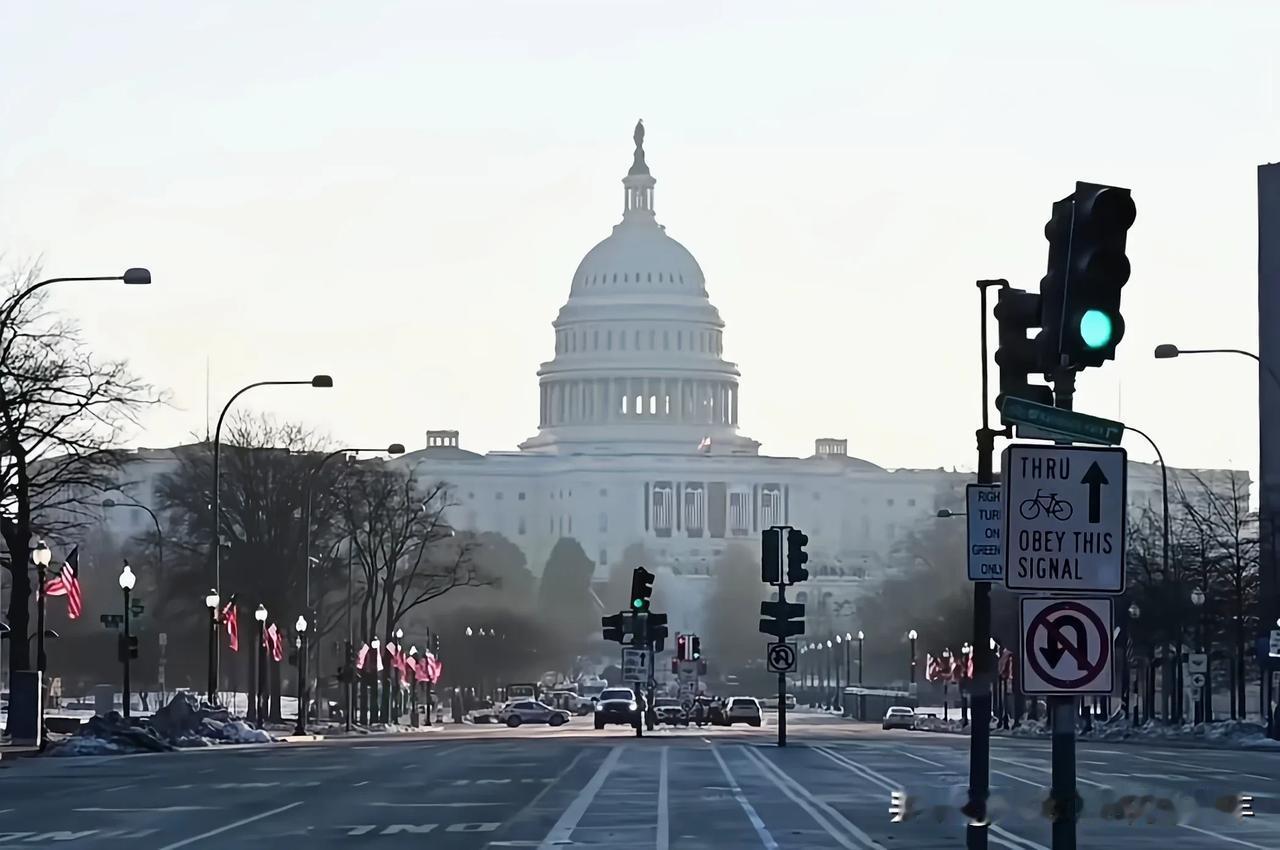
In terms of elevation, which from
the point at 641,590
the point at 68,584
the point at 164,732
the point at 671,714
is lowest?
the point at 164,732

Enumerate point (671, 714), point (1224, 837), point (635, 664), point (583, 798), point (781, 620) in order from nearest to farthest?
1. point (1224, 837)
2. point (583, 798)
3. point (781, 620)
4. point (635, 664)
5. point (671, 714)

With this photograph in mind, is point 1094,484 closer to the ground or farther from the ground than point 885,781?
farther from the ground

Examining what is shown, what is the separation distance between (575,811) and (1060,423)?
18534mm

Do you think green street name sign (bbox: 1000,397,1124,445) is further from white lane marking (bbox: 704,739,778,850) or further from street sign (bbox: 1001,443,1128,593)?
white lane marking (bbox: 704,739,778,850)

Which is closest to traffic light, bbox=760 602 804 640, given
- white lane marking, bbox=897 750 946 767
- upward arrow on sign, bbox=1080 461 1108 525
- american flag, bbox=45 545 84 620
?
white lane marking, bbox=897 750 946 767

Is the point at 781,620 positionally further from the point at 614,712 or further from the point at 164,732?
the point at 614,712

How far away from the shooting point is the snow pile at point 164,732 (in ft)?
197

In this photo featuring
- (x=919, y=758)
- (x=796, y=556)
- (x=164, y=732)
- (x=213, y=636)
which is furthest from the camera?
(x=213, y=636)

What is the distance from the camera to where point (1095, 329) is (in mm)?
15445

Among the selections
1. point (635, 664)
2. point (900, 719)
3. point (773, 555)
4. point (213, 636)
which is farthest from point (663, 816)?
point (900, 719)

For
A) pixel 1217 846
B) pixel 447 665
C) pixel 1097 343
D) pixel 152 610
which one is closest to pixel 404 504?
pixel 152 610

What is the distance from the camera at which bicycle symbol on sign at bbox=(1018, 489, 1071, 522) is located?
15062 millimetres

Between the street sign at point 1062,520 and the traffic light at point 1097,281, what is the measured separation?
64cm

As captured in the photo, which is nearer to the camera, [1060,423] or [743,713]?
[1060,423]
